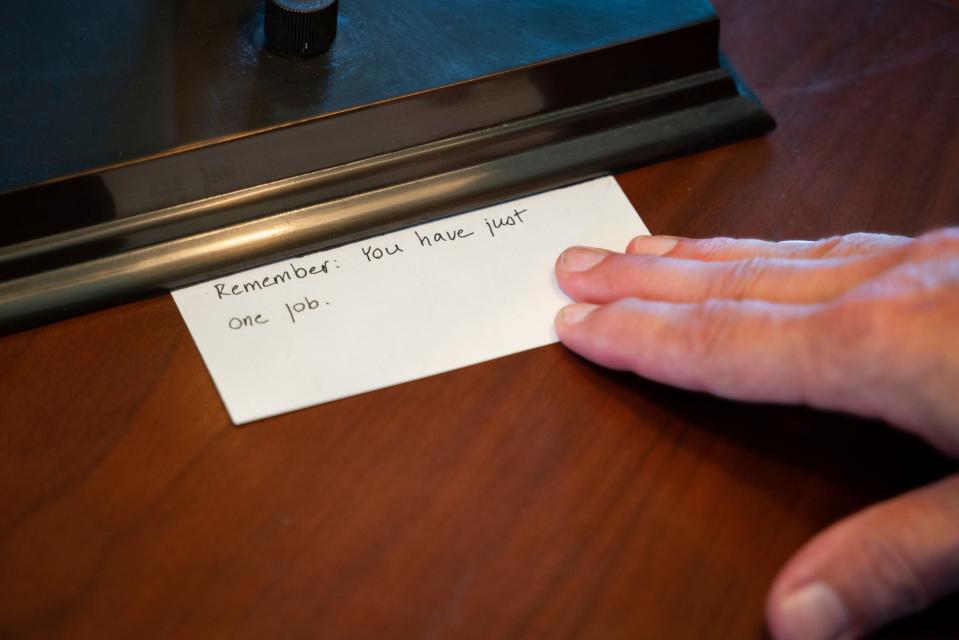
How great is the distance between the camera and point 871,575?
40cm

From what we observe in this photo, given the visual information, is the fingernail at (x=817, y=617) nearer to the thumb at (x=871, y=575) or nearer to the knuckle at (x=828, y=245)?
the thumb at (x=871, y=575)

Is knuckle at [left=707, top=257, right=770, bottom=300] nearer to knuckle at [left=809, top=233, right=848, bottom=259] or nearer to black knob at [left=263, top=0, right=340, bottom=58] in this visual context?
knuckle at [left=809, top=233, right=848, bottom=259]

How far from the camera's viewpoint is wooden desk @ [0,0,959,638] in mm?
419

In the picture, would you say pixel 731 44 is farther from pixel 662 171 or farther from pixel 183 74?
pixel 183 74

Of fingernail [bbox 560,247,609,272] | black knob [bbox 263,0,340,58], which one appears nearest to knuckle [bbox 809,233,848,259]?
fingernail [bbox 560,247,609,272]

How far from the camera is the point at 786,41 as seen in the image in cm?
68

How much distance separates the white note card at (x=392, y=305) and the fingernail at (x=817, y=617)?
0.18 m

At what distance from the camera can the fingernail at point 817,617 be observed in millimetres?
396

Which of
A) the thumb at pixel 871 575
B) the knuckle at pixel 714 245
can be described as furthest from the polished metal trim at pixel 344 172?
the thumb at pixel 871 575

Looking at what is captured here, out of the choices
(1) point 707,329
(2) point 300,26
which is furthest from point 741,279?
(2) point 300,26

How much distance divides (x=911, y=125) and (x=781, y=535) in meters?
0.32

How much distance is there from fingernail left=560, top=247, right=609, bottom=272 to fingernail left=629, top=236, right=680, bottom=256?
0.02m

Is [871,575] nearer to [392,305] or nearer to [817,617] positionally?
[817,617]

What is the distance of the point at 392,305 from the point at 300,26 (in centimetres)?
16
